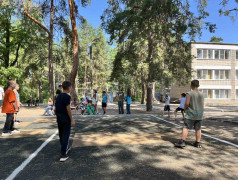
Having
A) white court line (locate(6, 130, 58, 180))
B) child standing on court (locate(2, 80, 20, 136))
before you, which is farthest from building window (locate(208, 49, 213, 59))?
white court line (locate(6, 130, 58, 180))

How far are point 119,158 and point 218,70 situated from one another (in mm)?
33764

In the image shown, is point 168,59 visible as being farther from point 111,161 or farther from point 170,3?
point 111,161

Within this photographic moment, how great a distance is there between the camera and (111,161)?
13.8 feet

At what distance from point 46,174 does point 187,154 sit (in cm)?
311

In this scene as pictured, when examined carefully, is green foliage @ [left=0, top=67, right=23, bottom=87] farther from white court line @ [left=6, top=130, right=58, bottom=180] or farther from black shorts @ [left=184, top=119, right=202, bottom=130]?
black shorts @ [left=184, top=119, right=202, bottom=130]

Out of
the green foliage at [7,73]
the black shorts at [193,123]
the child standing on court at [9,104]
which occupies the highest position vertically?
the green foliage at [7,73]

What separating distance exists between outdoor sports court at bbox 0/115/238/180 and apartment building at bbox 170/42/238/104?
28760 mm

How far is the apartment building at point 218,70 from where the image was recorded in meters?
32.7

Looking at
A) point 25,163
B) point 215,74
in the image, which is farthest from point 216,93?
point 25,163

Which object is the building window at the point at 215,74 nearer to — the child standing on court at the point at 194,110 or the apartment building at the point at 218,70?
the apartment building at the point at 218,70

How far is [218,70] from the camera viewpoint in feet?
109

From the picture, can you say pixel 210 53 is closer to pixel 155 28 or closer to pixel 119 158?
pixel 155 28

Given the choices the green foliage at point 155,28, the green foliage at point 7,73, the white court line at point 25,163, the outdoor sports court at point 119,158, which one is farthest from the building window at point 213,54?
the white court line at point 25,163

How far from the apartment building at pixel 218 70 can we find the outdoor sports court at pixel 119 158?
2876cm
